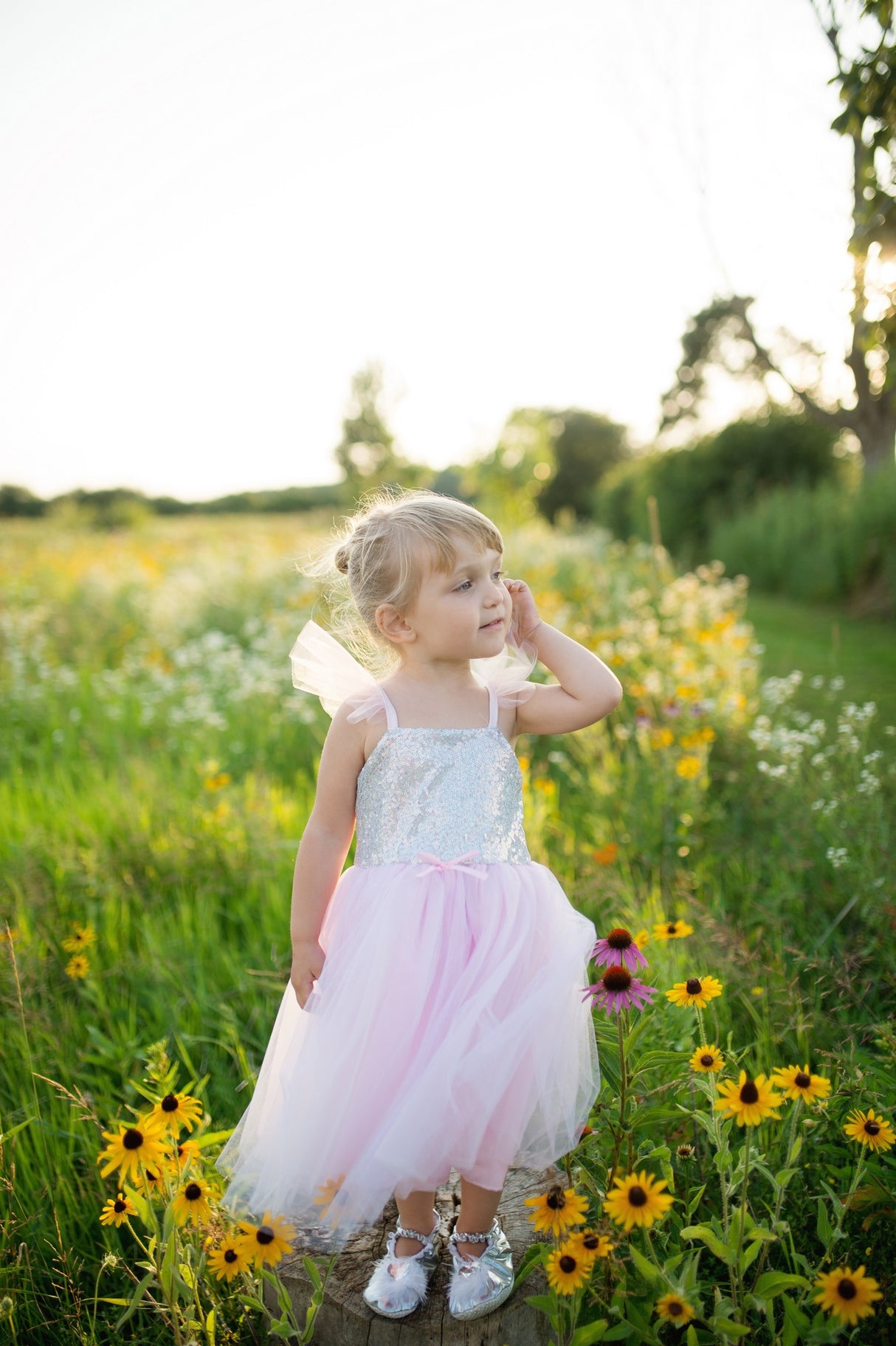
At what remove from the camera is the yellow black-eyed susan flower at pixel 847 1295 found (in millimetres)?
1218

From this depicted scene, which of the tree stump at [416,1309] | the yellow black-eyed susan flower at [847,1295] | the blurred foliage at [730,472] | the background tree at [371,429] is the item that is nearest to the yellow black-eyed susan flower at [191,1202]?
the tree stump at [416,1309]

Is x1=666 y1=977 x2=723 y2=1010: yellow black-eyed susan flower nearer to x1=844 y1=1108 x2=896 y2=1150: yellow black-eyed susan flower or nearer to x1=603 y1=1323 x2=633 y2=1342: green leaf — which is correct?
x1=844 y1=1108 x2=896 y2=1150: yellow black-eyed susan flower

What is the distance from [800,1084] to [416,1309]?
2.88 feet

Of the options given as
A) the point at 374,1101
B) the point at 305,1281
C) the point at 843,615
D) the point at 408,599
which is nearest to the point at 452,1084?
the point at 374,1101

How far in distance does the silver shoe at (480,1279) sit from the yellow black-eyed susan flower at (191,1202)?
495mm

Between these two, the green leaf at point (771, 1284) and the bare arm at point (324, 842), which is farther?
the bare arm at point (324, 842)

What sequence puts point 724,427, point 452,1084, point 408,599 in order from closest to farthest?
point 452,1084
point 408,599
point 724,427

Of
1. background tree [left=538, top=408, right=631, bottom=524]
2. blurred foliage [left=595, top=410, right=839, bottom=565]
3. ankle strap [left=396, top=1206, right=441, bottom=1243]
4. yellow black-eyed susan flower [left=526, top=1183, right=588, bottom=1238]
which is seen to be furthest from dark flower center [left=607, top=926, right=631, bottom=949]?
background tree [left=538, top=408, right=631, bottom=524]

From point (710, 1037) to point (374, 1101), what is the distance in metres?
1.05

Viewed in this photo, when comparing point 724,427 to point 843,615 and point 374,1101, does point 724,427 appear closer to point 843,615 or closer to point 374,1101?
point 843,615

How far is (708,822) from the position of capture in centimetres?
359

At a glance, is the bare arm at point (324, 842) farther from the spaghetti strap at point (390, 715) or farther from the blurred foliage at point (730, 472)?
the blurred foliage at point (730, 472)

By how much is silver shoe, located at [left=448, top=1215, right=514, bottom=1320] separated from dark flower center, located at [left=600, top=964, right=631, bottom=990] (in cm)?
63

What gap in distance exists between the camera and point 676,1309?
4.09 ft
